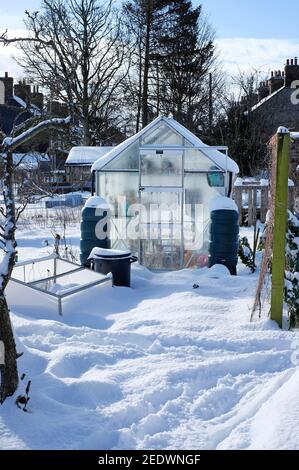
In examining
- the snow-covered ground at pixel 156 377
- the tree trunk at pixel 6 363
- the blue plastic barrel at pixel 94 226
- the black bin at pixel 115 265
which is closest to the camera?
the snow-covered ground at pixel 156 377

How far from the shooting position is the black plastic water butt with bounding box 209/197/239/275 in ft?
29.1

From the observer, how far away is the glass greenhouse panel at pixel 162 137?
31.9 ft

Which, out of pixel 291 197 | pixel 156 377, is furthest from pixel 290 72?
pixel 156 377

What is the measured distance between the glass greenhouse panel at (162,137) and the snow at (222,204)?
4.30 ft

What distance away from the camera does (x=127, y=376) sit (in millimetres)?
4441

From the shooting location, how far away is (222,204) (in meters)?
9.00

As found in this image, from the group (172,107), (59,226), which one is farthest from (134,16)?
(59,226)

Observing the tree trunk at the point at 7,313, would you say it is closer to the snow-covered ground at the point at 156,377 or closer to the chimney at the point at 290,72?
the snow-covered ground at the point at 156,377

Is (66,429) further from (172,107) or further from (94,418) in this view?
(172,107)

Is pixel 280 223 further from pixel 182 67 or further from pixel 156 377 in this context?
pixel 182 67

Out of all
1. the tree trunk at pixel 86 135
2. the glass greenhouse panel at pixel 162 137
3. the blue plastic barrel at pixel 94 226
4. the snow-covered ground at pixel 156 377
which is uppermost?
the tree trunk at pixel 86 135

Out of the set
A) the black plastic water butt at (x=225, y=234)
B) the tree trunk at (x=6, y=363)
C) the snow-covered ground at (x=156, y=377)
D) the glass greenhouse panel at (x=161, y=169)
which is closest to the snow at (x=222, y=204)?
the black plastic water butt at (x=225, y=234)

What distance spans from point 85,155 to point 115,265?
586 inches
